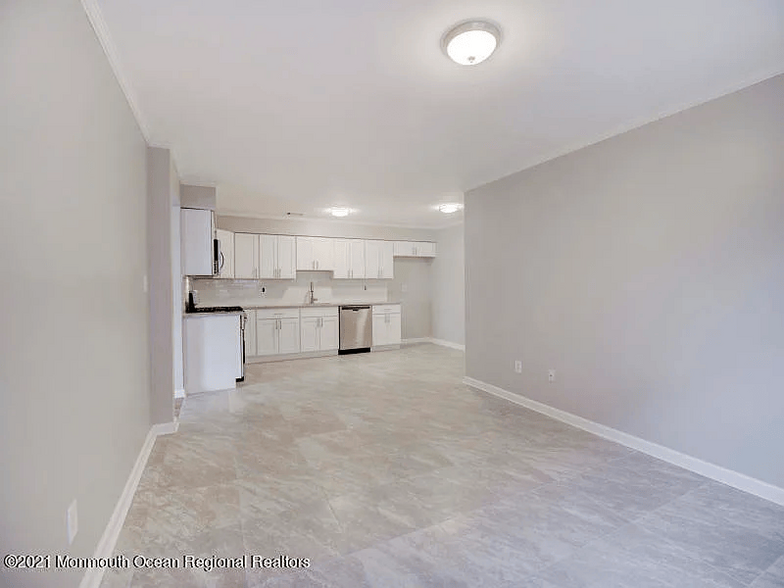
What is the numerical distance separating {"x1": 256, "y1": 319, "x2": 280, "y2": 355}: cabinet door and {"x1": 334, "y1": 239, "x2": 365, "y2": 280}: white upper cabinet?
149 centimetres

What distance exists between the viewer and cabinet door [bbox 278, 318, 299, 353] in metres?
6.40

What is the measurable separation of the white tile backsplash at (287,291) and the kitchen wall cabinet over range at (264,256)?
1.14 feet

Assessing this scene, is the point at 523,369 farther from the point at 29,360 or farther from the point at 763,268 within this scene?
the point at 29,360

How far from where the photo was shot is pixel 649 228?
2.88 metres

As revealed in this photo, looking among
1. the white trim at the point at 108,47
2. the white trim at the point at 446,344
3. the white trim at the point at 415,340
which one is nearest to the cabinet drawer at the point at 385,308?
the white trim at the point at 415,340

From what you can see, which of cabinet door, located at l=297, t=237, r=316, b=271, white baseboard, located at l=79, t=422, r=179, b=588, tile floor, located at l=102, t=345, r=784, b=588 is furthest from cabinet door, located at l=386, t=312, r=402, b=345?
white baseboard, located at l=79, t=422, r=179, b=588

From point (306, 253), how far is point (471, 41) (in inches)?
211

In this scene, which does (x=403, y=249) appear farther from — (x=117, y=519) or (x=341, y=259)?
(x=117, y=519)

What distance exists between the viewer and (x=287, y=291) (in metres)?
7.00

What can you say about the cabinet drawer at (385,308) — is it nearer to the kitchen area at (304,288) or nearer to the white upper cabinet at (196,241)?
the kitchen area at (304,288)

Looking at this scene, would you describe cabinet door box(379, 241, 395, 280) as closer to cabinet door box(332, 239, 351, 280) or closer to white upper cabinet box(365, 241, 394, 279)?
white upper cabinet box(365, 241, 394, 279)

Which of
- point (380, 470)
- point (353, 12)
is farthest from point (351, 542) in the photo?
point (353, 12)

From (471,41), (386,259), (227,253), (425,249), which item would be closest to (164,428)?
(227,253)

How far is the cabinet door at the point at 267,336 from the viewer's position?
6.25 m
